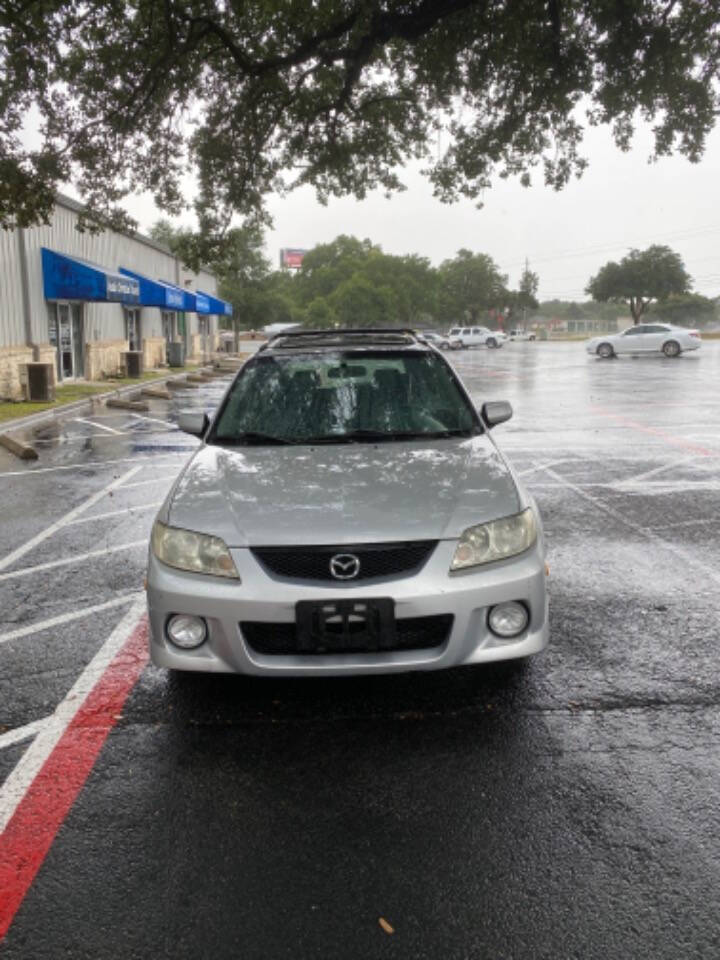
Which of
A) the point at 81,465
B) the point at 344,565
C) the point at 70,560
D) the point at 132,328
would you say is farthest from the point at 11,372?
the point at 344,565

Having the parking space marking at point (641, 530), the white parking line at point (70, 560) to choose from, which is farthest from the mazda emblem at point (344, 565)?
the white parking line at point (70, 560)

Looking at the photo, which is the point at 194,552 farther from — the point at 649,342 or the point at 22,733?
the point at 649,342

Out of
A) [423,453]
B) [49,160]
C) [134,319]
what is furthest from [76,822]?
[134,319]

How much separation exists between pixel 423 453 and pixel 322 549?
3.82ft

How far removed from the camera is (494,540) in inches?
129

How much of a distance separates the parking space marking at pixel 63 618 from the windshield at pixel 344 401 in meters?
1.26

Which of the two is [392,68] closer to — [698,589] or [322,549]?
[698,589]

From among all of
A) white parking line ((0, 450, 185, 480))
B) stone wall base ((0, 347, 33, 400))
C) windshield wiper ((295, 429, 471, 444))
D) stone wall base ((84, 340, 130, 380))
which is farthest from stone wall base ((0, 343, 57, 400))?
windshield wiper ((295, 429, 471, 444))

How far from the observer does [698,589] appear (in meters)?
4.89

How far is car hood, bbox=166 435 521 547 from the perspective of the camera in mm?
3160

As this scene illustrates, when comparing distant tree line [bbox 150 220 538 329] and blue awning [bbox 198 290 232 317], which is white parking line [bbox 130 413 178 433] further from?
distant tree line [bbox 150 220 538 329]

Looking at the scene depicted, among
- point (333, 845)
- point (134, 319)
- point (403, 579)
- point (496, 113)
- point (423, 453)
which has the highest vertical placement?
point (496, 113)

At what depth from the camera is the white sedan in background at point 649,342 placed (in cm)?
3559

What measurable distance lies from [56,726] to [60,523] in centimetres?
390
